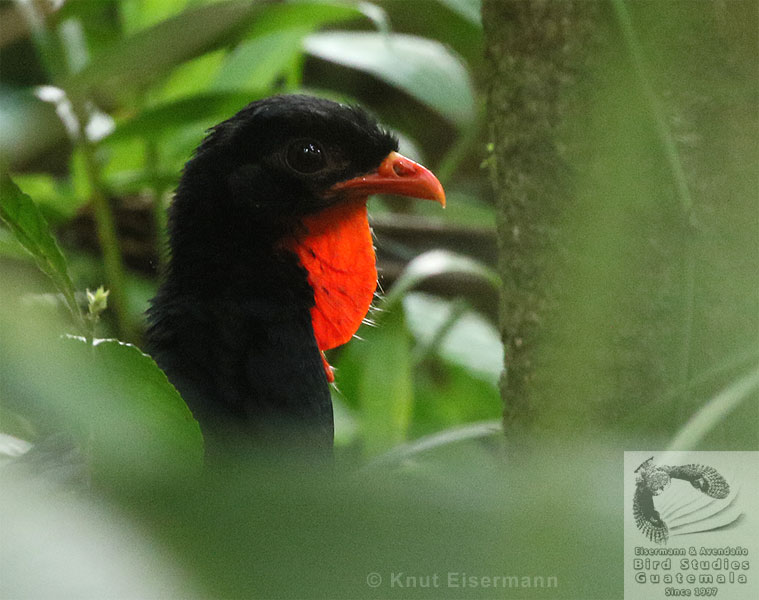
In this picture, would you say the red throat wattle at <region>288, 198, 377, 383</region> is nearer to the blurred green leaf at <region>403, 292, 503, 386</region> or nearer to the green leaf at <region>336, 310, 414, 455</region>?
the green leaf at <region>336, 310, 414, 455</region>

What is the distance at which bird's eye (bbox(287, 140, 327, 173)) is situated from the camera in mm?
929

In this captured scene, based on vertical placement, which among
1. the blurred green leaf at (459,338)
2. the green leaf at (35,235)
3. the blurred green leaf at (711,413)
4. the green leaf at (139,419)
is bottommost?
the green leaf at (139,419)

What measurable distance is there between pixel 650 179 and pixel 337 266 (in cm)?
53

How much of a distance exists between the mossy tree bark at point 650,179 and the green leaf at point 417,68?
0.52 meters

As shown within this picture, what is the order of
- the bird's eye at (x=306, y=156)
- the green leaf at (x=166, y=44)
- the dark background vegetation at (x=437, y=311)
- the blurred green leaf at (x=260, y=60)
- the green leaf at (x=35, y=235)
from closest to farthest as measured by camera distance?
the dark background vegetation at (x=437, y=311) < the green leaf at (x=35, y=235) < the bird's eye at (x=306, y=156) < the green leaf at (x=166, y=44) < the blurred green leaf at (x=260, y=60)

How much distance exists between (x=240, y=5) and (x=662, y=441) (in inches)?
38.7

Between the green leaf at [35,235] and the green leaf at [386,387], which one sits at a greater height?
the green leaf at [386,387]

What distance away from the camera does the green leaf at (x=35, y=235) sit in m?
0.35

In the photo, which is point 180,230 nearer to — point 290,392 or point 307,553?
point 290,392

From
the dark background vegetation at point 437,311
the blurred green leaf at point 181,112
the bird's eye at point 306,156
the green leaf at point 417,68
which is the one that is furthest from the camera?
the green leaf at point 417,68

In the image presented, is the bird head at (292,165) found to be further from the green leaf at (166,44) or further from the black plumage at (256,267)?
the green leaf at (166,44)

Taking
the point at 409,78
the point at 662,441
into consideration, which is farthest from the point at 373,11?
the point at 662,441

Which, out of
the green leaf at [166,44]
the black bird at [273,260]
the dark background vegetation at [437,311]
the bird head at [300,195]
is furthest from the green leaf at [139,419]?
the green leaf at [166,44]

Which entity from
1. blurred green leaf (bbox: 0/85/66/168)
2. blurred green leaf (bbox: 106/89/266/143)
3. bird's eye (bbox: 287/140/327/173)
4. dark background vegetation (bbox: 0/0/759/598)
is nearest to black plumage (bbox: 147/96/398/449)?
bird's eye (bbox: 287/140/327/173)
